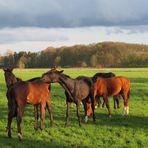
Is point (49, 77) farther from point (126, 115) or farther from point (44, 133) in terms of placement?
point (126, 115)

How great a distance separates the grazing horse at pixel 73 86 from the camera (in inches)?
594

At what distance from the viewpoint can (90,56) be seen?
152 meters

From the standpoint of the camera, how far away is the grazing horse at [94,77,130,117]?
60.0 feet

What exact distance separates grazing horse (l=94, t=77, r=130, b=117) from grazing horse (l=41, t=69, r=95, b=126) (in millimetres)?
1334

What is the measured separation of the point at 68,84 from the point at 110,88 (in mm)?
3705

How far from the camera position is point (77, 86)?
1596 centimetres

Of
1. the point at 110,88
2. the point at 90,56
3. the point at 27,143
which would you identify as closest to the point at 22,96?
the point at 27,143

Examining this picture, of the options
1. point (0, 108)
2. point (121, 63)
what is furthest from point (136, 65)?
point (0, 108)

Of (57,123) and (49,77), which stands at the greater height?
(49,77)

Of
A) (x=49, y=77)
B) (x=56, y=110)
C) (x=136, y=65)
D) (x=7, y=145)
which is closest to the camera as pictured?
(x=7, y=145)

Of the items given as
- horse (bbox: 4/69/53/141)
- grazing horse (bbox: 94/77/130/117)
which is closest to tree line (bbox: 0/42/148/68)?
grazing horse (bbox: 94/77/130/117)

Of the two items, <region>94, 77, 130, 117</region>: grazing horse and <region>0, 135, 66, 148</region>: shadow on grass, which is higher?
<region>94, 77, 130, 117</region>: grazing horse

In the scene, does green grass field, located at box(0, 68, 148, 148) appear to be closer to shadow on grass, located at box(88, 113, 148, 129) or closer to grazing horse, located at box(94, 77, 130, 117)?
shadow on grass, located at box(88, 113, 148, 129)

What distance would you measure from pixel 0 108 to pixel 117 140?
32.6ft
